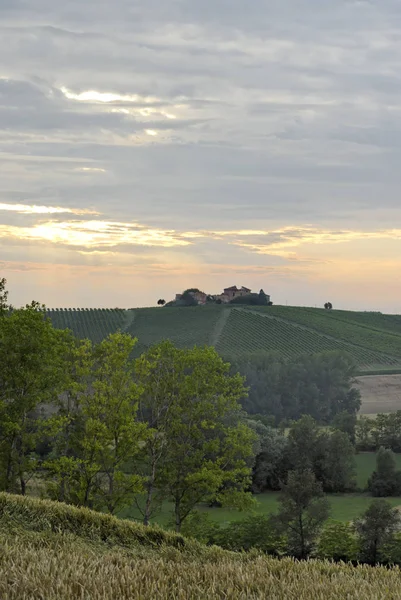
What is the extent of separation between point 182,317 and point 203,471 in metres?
145

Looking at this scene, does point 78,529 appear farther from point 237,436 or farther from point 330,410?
point 330,410

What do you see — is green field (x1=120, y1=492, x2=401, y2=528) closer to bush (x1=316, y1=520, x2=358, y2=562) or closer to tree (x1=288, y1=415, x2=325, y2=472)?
bush (x1=316, y1=520, x2=358, y2=562)

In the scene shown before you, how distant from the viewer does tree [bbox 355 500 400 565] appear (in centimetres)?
5072

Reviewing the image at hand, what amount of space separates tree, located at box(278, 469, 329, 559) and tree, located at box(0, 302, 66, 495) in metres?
23.4

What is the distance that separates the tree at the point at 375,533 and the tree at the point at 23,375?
26080 mm

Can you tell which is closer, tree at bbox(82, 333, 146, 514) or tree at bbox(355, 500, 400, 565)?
tree at bbox(82, 333, 146, 514)

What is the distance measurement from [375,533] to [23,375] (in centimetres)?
2909

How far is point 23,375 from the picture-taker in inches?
1503

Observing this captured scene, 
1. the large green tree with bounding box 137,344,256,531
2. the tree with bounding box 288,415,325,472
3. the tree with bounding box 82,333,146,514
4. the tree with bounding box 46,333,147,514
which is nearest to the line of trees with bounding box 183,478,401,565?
the large green tree with bounding box 137,344,256,531

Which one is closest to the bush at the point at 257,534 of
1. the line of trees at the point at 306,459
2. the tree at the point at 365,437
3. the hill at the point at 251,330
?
the line of trees at the point at 306,459

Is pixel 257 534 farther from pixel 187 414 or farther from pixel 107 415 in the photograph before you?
pixel 107 415

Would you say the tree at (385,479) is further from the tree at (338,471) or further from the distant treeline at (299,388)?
the distant treeline at (299,388)

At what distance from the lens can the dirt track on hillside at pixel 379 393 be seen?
5023 inches

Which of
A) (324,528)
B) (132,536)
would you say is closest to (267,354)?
(324,528)
